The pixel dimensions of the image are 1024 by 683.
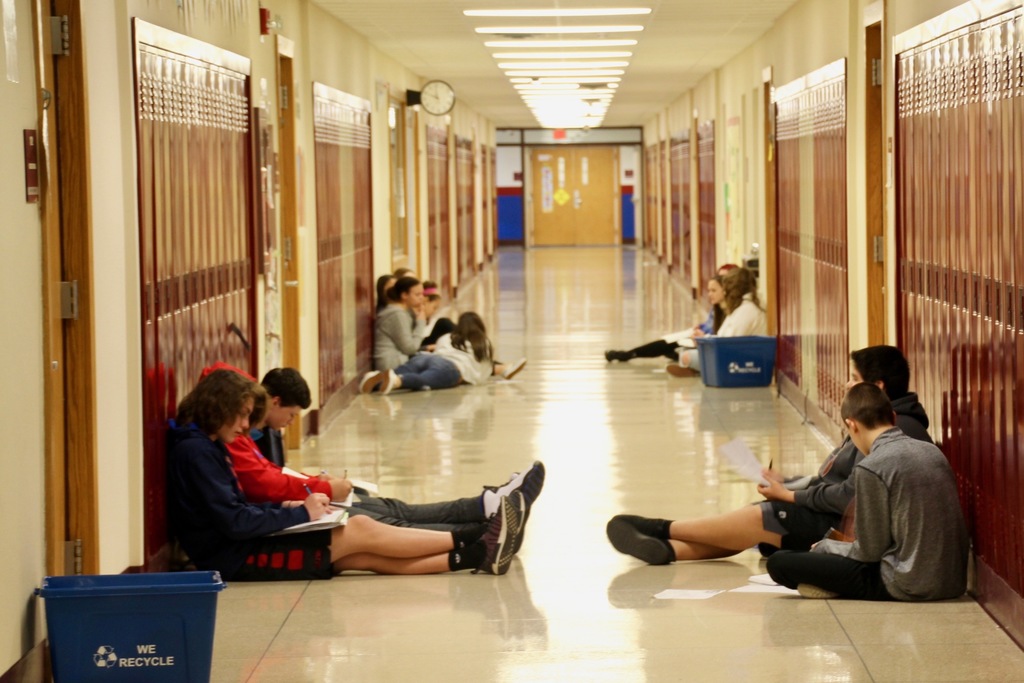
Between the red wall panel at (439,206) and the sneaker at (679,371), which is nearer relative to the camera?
the sneaker at (679,371)

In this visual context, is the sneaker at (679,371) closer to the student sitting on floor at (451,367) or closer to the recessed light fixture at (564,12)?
the student sitting on floor at (451,367)

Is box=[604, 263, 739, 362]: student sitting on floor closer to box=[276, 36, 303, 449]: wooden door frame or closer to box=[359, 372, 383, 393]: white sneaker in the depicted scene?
box=[359, 372, 383, 393]: white sneaker

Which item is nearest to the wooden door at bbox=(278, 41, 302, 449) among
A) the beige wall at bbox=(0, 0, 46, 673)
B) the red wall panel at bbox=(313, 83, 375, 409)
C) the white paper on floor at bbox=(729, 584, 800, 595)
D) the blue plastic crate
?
the red wall panel at bbox=(313, 83, 375, 409)

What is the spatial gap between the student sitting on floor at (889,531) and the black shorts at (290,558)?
5.35 feet

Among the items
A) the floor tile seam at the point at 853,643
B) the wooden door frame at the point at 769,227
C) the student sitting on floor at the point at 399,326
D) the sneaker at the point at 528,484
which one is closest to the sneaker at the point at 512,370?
the student sitting on floor at the point at 399,326

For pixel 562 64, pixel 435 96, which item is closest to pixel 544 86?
pixel 435 96

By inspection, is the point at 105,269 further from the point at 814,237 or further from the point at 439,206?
the point at 439,206

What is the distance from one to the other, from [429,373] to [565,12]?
113 inches

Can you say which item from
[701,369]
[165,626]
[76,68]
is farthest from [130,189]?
[701,369]

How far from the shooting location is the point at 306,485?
5762mm

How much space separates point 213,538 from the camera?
5.54 m

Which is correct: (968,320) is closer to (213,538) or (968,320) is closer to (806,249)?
(213,538)

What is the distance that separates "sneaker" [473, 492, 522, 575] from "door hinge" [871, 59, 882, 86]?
315 centimetres

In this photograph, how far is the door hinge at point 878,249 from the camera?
7.62 metres
